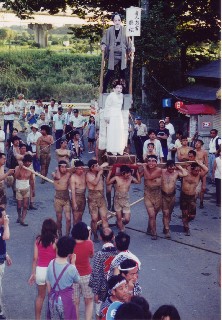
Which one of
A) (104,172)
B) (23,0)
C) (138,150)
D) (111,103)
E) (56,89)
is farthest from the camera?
(56,89)

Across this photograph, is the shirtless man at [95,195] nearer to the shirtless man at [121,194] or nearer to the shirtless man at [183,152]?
the shirtless man at [121,194]

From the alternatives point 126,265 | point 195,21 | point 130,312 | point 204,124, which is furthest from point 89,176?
point 195,21

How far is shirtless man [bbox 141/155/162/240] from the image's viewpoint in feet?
39.6

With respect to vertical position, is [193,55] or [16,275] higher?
[193,55]

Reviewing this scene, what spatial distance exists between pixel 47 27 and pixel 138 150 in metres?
30.6

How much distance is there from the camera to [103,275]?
738 centimetres

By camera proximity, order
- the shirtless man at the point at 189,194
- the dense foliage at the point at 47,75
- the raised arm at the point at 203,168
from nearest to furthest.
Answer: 1. the shirtless man at the point at 189,194
2. the raised arm at the point at 203,168
3. the dense foliage at the point at 47,75

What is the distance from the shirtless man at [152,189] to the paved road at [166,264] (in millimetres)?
490

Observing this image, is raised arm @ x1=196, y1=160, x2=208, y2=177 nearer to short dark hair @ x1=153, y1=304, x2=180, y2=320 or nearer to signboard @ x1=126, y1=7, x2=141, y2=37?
signboard @ x1=126, y1=7, x2=141, y2=37

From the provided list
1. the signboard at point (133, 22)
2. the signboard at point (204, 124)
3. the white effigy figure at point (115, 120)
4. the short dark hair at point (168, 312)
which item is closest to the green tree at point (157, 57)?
the signboard at point (204, 124)

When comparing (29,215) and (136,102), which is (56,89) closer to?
(136,102)

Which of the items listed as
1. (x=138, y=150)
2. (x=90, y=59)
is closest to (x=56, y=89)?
(x=90, y=59)

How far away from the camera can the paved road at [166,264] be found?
29.5 ft

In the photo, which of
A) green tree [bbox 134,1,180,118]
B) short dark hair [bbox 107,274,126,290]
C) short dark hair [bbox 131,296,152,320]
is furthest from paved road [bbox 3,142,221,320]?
green tree [bbox 134,1,180,118]
